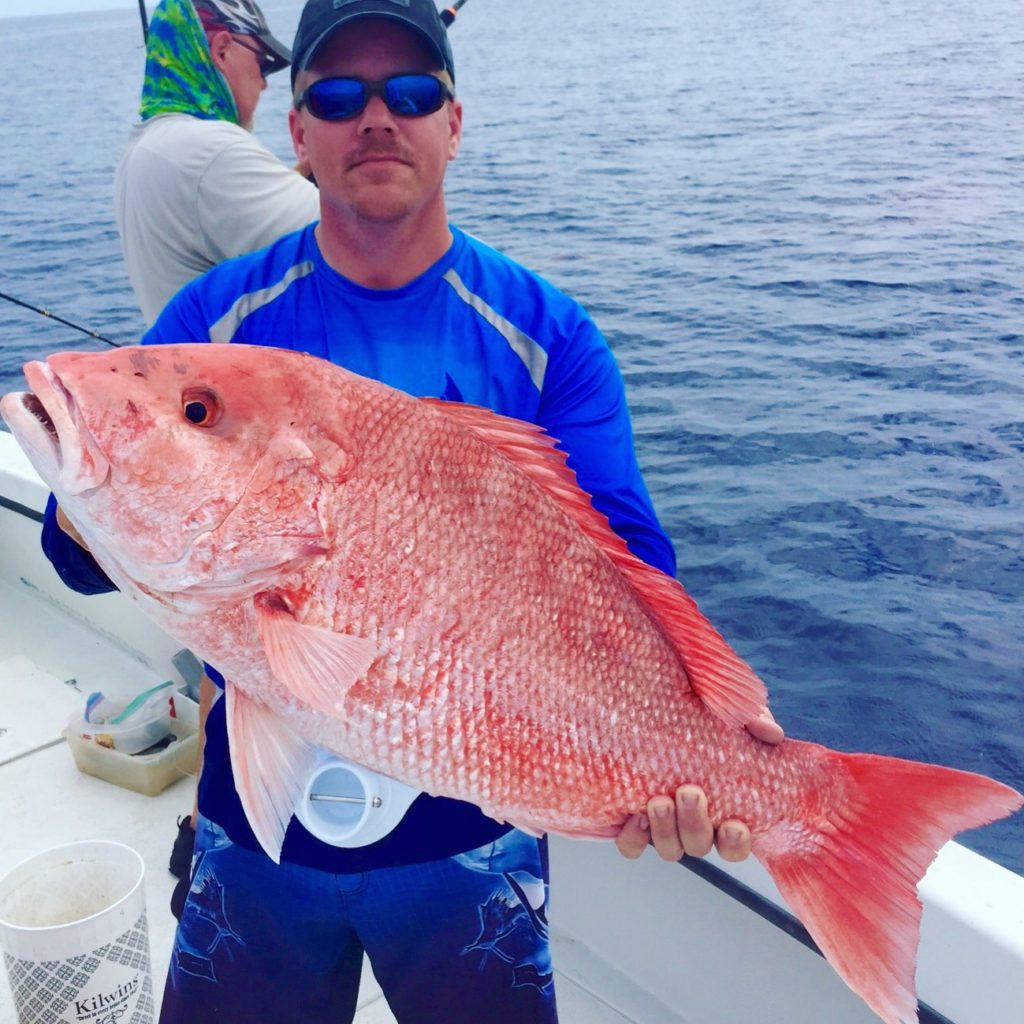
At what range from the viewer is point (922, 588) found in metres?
6.11

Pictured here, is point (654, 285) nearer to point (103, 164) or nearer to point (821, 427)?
point (821, 427)

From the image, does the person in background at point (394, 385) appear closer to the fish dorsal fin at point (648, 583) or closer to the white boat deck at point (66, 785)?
the fish dorsal fin at point (648, 583)

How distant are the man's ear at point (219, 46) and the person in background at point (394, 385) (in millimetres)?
1202

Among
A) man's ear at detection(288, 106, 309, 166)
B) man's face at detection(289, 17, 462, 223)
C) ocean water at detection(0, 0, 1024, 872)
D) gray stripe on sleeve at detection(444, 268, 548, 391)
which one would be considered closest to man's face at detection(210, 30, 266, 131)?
man's ear at detection(288, 106, 309, 166)

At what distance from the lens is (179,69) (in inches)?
115

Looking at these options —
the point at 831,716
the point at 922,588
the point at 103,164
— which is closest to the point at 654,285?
the point at 922,588

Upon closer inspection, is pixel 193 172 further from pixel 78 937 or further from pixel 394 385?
pixel 78 937

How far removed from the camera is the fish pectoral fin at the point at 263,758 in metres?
1.58

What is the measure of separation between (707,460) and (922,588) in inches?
77.2

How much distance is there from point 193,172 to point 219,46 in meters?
0.53

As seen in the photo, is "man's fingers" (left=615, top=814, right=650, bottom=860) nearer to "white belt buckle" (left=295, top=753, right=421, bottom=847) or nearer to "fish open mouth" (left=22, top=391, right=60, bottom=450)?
"white belt buckle" (left=295, top=753, right=421, bottom=847)

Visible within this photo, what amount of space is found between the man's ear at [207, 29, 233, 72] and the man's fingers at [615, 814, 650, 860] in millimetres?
2384

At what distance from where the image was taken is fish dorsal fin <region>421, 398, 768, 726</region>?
5.64 feet

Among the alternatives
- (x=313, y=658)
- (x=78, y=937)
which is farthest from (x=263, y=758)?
(x=78, y=937)
